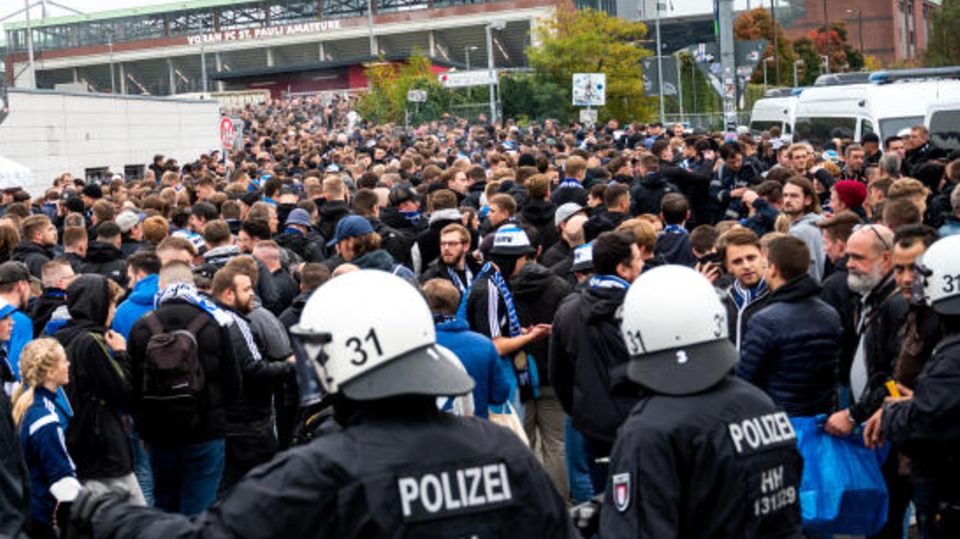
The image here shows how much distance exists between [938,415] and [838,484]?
125 cm

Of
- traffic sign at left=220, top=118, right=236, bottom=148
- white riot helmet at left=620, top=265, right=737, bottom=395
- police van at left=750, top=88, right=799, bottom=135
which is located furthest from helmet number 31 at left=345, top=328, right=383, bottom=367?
traffic sign at left=220, top=118, right=236, bottom=148

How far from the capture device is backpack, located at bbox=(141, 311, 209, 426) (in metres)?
7.33

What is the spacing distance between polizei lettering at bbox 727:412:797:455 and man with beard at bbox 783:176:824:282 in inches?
228

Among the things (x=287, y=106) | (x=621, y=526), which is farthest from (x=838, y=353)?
(x=287, y=106)

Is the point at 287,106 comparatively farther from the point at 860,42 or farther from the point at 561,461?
the point at 860,42

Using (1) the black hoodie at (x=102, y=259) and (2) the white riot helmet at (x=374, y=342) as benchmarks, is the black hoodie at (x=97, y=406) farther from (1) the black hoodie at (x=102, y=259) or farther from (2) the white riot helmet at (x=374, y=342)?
(2) the white riot helmet at (x=374, y=342)

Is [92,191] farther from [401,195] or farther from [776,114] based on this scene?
[776,114]

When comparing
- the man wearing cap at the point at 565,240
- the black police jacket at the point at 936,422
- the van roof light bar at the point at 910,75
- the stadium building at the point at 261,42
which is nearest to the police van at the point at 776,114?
the van roof light bar at the point at 910,75

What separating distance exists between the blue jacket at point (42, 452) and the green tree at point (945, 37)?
220 feet

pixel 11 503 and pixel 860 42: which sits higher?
pixel 860 42

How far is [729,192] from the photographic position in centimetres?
1420

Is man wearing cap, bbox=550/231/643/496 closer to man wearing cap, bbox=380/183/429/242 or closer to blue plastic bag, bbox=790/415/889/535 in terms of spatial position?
blue plastic bag, bbox=790/415/889/535

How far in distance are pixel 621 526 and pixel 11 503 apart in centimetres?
305

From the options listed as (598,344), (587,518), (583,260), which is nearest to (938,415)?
(587,518)
